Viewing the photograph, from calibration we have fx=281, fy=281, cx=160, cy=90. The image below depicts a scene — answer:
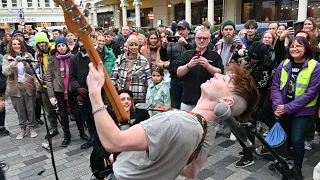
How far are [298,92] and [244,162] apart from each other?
1.28 meters

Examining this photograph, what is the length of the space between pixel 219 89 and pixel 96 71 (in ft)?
2.73

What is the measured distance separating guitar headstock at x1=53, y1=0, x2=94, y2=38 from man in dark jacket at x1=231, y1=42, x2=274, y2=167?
3.18 meters

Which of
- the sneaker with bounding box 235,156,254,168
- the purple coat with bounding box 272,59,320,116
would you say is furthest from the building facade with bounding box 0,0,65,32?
the purple coat with bounding box 272,59,320,116

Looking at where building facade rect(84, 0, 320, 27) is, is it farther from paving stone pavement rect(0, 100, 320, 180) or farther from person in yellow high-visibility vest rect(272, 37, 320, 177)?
person in yellow high-visibility vest rect(272, 37, 320, 177)

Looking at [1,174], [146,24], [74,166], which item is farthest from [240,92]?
[146,24]

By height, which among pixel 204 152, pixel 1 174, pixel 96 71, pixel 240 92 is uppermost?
pixel 96 71

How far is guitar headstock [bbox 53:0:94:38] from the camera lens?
1.30 meters

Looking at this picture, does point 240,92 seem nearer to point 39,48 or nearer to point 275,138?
point 275,138

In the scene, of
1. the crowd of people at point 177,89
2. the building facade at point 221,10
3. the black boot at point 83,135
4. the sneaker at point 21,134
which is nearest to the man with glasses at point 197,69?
the crowd of people at point 177,89

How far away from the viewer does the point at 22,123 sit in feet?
19.4

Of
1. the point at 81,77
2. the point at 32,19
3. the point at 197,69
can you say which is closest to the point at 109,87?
the point at 197,69

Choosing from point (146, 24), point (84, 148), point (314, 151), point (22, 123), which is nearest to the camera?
point (314, 151)

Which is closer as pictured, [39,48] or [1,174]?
[1,174]

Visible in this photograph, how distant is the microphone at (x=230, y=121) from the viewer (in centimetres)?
129
